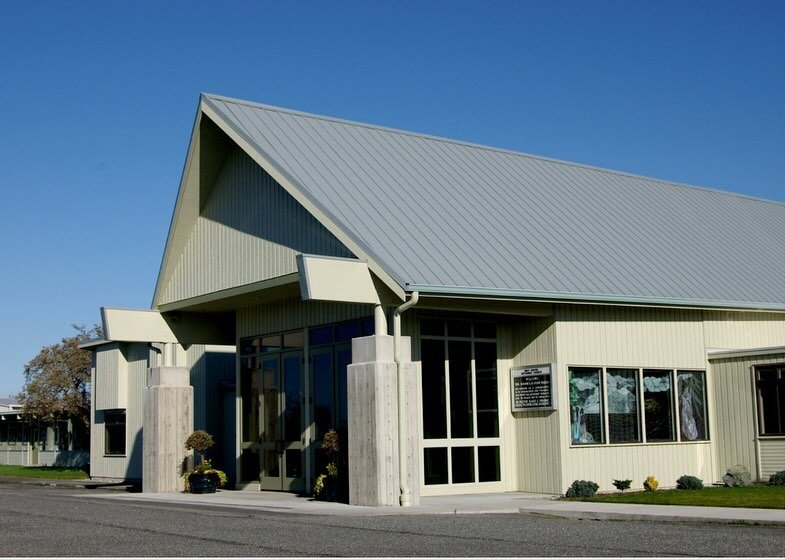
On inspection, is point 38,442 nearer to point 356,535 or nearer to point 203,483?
point 203,483

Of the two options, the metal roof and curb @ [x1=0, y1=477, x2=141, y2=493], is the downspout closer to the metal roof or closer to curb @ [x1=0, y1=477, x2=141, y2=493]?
the metal roof

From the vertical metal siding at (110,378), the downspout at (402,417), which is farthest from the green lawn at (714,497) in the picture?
the vertical metal siding at (110,378)

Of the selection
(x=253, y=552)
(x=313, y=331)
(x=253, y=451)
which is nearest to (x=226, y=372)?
(x=253, y=451)

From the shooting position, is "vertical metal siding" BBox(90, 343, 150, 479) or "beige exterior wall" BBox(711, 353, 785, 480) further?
"vertical metal siding" BBox(90, 343, 150, 479)

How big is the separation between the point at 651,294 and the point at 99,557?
14.2 metres

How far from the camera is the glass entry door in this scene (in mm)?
22969

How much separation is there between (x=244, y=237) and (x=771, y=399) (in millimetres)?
11895

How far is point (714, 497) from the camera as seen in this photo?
1809 centimetres

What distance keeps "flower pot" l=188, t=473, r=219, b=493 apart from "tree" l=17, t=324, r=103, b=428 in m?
24.4

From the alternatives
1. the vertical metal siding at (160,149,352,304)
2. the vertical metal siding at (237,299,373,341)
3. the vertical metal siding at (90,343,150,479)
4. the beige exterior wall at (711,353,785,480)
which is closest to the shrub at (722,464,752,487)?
the beige exterior wall at (711,353,785,480)

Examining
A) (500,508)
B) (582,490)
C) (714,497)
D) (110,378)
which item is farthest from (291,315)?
(110,378)

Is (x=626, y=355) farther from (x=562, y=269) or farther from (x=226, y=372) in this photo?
(x=226, y=372)

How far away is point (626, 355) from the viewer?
22188mm

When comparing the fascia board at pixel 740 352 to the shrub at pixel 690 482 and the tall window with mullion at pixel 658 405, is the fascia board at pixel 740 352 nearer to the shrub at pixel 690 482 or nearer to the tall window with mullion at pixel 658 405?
the tall window with mullion at pixel 658 405
